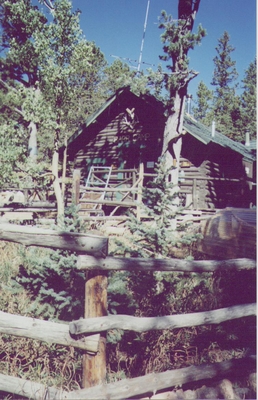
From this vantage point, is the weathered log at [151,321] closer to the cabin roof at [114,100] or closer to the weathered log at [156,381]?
the weathered log at [156,381]

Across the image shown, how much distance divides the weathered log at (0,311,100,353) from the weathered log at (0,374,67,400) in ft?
1.33

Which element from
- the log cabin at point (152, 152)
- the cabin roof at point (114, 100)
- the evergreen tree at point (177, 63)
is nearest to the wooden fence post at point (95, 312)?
the evergreen tree at point (177, 63)

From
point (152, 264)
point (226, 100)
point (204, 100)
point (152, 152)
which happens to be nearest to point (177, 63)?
point (152, 152)

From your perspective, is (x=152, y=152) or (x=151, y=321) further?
(x=152, y=152)

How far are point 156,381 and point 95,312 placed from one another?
88cm

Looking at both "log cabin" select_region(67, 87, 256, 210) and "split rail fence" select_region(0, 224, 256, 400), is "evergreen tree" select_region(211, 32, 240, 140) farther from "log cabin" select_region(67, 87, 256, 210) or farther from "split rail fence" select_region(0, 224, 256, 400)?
"split rail fence" select_region(0, 224, 256, 400)

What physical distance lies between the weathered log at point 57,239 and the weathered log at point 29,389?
1223 millimetres

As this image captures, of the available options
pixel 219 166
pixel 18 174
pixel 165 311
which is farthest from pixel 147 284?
pixel 219 166

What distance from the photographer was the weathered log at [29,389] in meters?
2.72

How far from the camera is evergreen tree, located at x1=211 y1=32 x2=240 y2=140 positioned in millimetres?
34906

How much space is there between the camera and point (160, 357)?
12.4 ft

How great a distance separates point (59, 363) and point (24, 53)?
12750 millimetres

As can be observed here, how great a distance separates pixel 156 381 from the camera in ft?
9.50

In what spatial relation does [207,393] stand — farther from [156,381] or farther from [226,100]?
[226,100]
